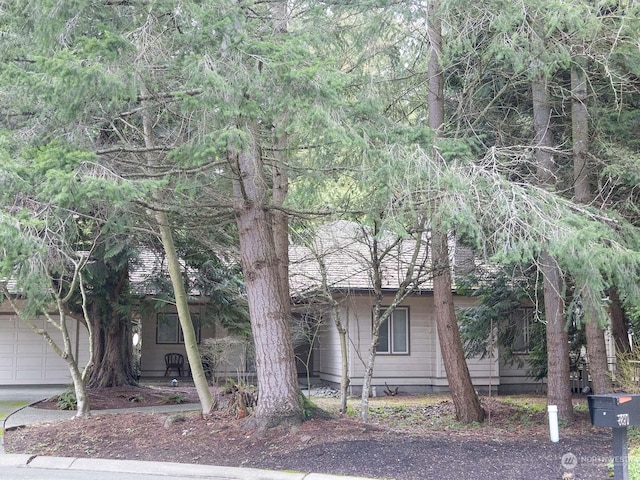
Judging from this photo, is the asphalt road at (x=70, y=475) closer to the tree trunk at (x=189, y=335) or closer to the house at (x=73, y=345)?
the tree trunk at (x=189, y=335)

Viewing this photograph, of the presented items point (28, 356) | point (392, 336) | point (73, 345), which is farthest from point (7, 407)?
point (392, 336)

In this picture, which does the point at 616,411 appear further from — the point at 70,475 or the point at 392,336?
the point at 392,336

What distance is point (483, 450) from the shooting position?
9.65 metres

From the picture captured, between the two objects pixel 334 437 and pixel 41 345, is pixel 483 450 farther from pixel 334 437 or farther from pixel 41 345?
pixel 41 345

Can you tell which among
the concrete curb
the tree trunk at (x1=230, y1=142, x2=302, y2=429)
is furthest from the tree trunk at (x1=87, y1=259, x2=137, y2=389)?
the concrete curb

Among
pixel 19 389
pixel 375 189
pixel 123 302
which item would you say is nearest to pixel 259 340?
pixel 375 189

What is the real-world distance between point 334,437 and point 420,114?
699 centimetres

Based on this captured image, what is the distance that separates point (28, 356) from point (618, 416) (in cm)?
1964

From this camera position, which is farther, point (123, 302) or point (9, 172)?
point (123, 302)

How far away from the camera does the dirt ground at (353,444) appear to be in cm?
880

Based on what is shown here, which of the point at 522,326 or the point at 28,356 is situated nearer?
the point at 522,326

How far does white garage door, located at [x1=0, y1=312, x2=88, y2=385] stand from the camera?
71.9 ft

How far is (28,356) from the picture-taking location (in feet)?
72.3

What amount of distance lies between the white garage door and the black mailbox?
59.5 feet
